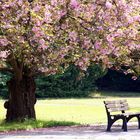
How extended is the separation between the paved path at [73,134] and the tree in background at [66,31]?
2271 mm

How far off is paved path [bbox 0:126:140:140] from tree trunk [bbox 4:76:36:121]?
2.76 meters

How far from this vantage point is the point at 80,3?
15.9 meters

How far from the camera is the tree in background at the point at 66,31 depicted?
49.7 feet

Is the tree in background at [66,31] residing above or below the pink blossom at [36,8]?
below

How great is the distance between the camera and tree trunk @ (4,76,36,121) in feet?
64.1

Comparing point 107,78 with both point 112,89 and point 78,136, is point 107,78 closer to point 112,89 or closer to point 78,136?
point 112,89

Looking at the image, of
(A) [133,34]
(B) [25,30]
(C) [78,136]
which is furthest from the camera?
(A) [133,34]

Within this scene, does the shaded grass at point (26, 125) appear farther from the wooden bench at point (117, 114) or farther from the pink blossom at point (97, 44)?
the pink blossom at point (97, 44)

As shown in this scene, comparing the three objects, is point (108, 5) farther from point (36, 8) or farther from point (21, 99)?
point (21, 99)

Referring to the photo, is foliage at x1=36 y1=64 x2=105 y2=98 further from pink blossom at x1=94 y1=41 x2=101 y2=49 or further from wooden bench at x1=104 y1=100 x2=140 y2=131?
pink blossom at x1=94 y1=41 x2=101 y2=49

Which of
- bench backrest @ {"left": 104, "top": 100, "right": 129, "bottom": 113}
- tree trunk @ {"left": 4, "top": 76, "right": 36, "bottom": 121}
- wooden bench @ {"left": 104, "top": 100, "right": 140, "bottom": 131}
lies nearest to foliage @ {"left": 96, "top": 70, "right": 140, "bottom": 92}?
tree trunk @ {"left": 4, "top": 76, "right": 36, "bottom": 121}

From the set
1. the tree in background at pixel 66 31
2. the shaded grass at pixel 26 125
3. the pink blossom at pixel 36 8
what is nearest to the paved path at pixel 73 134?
the shaded grass at pixel 26 125

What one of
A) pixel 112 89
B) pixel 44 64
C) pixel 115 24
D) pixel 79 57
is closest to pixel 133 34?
pixel 115 24

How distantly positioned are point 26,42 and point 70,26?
1702 millimetres
